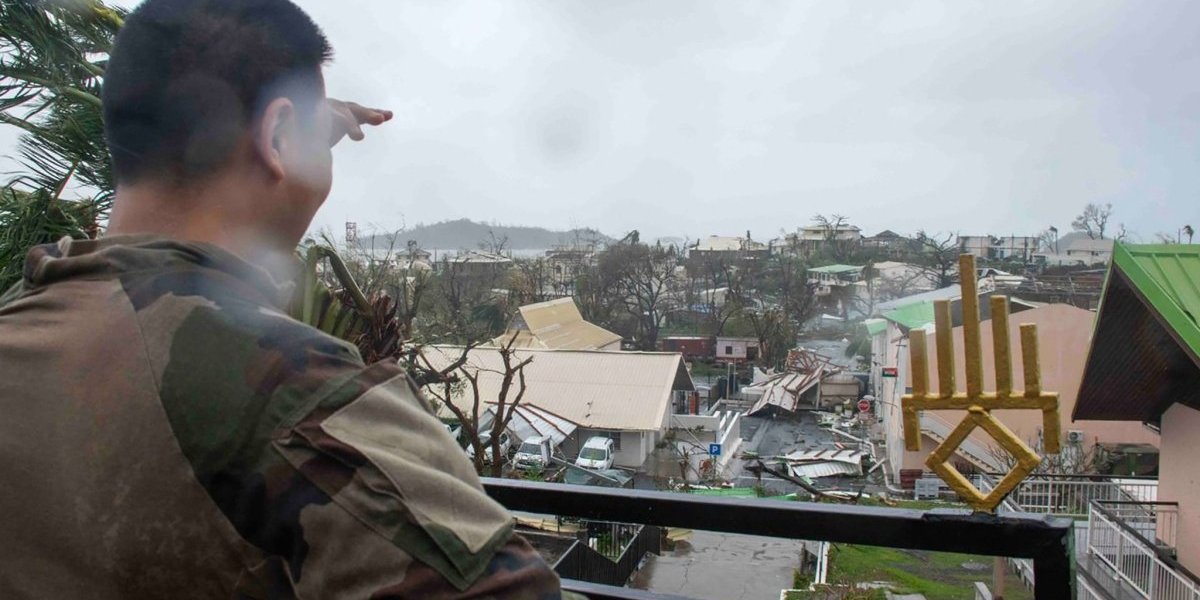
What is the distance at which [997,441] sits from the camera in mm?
983

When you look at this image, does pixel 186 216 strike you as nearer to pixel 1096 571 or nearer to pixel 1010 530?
pixel 1010 530

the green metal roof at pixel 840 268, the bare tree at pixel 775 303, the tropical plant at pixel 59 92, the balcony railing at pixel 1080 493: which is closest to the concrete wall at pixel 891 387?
the green metal roof at pixel 840 268

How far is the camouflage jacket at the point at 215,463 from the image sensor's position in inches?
16.0

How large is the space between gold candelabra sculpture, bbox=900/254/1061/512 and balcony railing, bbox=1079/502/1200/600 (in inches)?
159

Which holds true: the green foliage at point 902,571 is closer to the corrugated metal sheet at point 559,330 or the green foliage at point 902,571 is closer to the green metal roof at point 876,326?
the corrugated metal sheet at point 559,330

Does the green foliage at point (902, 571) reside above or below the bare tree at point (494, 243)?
below

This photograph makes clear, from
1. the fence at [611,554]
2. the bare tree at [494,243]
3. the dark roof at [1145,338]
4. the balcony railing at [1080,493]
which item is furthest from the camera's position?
the bare tree at [494,243]

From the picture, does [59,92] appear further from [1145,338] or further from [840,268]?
[840,268]

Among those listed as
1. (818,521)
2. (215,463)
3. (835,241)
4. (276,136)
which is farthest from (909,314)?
(215,463)

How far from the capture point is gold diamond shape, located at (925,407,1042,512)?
0.96 m

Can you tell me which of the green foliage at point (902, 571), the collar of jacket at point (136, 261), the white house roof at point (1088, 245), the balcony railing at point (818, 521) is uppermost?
the white house roof at point (1088, 245)

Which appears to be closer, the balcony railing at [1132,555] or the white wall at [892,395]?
the balcony railing at [1132,555]

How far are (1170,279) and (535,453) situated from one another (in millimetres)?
6857

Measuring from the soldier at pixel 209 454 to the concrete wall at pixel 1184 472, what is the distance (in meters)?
5.17
